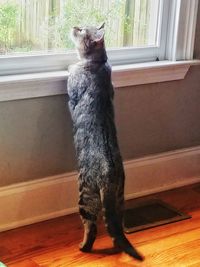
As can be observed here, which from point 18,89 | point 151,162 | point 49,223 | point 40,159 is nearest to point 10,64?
point 18,89

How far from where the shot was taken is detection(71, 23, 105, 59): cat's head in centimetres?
266

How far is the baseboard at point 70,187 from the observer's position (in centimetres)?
282

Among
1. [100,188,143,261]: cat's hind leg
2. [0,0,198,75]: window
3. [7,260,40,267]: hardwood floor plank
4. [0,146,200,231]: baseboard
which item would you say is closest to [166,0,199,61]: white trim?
[0,0,198,75]: window

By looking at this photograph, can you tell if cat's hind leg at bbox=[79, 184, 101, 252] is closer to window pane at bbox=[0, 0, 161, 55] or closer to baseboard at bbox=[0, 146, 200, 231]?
baseboard at bbox=[0, 146, 200, 231]

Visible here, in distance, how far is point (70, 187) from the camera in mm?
3004

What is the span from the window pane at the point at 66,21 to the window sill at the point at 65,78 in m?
0.15

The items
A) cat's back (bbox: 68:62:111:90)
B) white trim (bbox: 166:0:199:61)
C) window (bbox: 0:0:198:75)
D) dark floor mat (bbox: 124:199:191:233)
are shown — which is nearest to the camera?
cat's back (bbox: 68:62:111:90)

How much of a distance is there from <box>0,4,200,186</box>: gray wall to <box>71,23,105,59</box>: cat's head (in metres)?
0.31

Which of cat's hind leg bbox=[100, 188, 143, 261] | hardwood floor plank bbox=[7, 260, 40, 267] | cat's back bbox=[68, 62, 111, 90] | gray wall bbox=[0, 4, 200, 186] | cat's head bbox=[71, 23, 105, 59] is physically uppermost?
cat's head bbox=[71, 23, 105, 59]

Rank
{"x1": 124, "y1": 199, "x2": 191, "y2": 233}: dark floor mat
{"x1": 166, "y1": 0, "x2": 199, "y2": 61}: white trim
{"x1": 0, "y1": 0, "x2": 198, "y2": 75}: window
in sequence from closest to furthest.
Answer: {"x1": 0, "y1": 0, "x2": 198, "y2": 75}: window < {"x1": 124, "y1": 199, "x2": 191, "y2": 233}: dark floor mat < {"x1": 166, "y1": 0, "x2": 199, "y2": 61}: white trim

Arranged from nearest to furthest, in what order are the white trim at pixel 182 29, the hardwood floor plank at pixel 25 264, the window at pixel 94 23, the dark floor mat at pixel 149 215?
1. the hardwood floor plank at pixel 25 264
2. the window at pixel 94 23
3. the dark floor mat at pixel 149 215
4. the white trim at pixel 182 29

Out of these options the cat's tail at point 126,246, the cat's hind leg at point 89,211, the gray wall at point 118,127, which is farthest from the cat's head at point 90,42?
the cat's tail at point 126,246

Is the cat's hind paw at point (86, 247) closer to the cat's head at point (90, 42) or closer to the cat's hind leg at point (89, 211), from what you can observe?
the cat's hind leg at point (89, 211)

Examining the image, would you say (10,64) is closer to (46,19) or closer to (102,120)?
(46,19)
